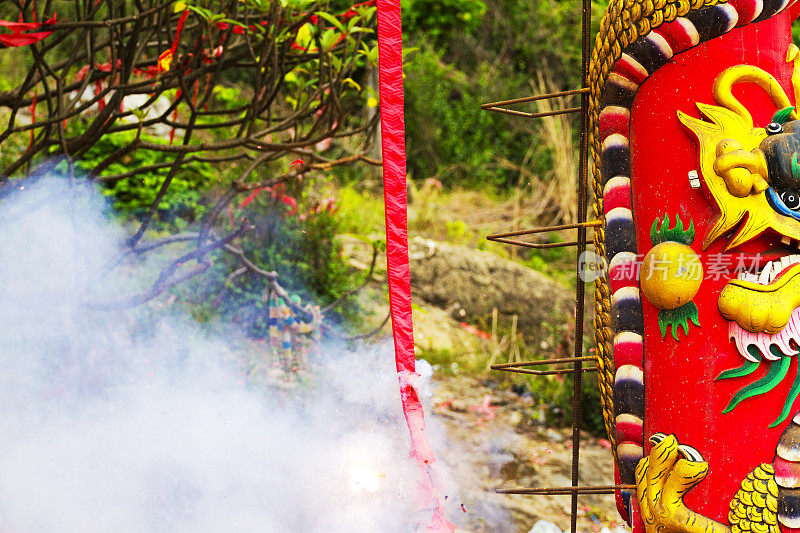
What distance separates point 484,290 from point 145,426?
3.28m

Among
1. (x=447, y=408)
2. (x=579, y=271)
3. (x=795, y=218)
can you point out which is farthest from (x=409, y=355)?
(x=447, y=408)

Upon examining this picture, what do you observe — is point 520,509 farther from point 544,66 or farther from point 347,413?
point 544,66

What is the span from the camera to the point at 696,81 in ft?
6.29

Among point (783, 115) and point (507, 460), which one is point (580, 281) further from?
point (507, 460)

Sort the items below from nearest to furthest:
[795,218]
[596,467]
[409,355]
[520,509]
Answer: [795,218] → [409,355] → [520,509] → [596,467]

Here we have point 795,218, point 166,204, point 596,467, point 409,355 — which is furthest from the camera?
point 166,204

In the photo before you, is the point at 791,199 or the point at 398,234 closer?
the point at 791,199

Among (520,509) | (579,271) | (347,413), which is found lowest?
(520,509)

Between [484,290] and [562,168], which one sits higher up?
[562,168]

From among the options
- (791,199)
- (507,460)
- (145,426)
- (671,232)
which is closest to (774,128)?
(791,199)

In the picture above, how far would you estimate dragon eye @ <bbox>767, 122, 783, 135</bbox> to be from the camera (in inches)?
72.6

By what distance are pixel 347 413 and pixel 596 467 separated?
1.94 metres

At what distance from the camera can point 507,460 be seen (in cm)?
403

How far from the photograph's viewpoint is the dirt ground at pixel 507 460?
333 centimetres
